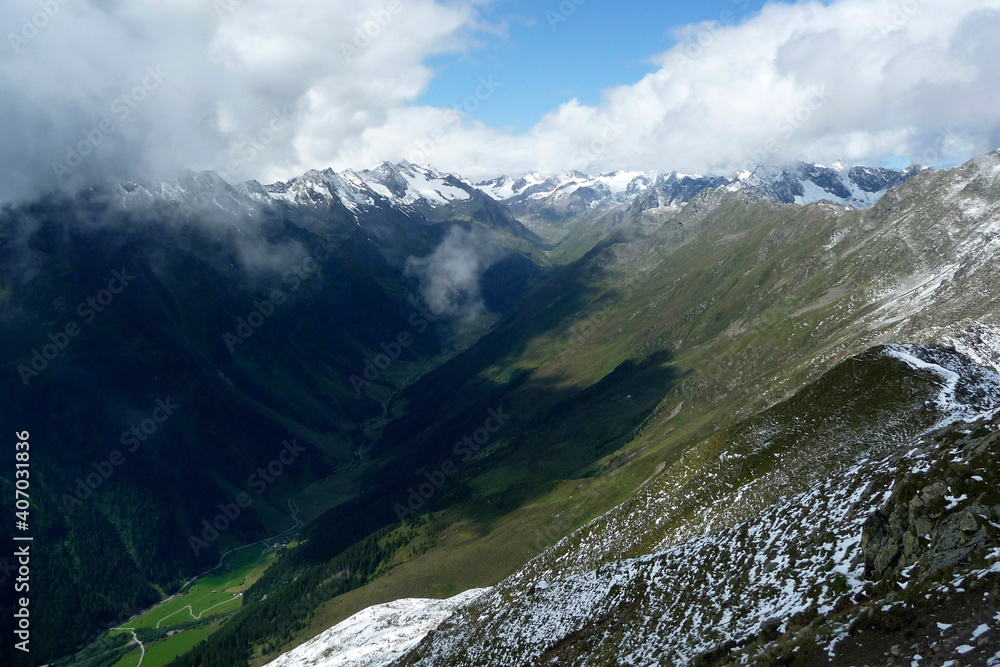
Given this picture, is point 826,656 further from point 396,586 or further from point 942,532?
point 396,586

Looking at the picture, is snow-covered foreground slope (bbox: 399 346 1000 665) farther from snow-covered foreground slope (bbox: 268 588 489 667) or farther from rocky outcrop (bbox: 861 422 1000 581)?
snow-covered foreground slope (bbox: 268 588 489 667)

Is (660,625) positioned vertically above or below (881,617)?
below

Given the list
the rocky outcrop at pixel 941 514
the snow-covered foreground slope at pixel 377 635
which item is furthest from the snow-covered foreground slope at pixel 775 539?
the snow-covered foreground slope at pixel 377 635

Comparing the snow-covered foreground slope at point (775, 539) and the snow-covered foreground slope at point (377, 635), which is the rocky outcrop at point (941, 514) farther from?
the snow-covered foreground slope at point (377, 635)

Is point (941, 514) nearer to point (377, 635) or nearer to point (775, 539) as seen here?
point (775, 539)

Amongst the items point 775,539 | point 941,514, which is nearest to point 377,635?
point 775,539

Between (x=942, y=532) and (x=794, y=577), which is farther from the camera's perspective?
(x=794, y=577)

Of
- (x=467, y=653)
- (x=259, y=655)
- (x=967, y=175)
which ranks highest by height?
(x=967, y=175)

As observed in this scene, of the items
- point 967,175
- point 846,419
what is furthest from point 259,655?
point 967,175
